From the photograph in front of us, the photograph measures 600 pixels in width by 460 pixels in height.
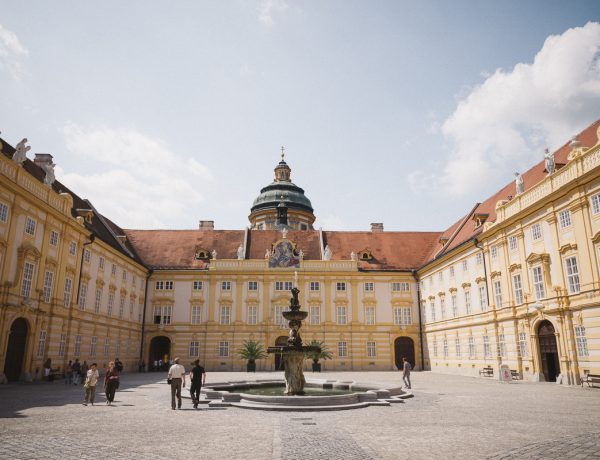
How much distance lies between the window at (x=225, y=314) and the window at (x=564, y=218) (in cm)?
3039

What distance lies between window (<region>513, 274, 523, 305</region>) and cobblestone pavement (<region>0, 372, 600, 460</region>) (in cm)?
1201

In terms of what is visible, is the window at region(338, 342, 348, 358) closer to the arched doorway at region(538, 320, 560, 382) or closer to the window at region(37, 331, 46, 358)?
the arched doorway at region(538, 320, 560, 382)

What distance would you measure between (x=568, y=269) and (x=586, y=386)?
5.85 m

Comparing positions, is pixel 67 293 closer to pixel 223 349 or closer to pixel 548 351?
pixel 223 349

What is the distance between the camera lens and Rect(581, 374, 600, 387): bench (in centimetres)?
2159

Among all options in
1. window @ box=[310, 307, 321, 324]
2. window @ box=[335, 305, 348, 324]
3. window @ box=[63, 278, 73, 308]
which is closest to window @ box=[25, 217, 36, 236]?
window @ box=[63, 278, 73, 308]

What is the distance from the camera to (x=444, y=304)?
39.7 m

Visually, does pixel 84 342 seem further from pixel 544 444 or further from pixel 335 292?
pixel 544 444

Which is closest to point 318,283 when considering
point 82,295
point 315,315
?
point 315,315

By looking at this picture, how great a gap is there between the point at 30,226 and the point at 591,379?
30.7 metres

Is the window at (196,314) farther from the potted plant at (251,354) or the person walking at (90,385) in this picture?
the person walking at (90,385)

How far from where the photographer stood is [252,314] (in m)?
45.2

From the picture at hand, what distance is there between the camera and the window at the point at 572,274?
2372 cm

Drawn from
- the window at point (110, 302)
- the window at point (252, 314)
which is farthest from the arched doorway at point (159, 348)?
the window at point (110, 302)
